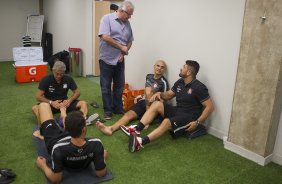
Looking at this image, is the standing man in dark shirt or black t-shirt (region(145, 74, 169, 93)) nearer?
the standing man in dark shirt

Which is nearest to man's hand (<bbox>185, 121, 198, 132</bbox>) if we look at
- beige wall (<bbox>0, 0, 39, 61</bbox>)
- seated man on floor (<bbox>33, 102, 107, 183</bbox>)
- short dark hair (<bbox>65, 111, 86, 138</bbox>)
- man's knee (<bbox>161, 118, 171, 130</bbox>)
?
man's knee (<bbox>161, 118, 171, 130</bbox>)

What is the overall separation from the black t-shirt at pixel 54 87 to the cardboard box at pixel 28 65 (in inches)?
86.9

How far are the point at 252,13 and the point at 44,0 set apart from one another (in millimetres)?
6734

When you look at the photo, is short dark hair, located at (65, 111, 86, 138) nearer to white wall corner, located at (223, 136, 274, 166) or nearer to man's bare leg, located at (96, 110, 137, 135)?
man's bare leg, located at (96, 110, 137, 135)

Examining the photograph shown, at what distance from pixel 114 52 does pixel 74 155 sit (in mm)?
1852

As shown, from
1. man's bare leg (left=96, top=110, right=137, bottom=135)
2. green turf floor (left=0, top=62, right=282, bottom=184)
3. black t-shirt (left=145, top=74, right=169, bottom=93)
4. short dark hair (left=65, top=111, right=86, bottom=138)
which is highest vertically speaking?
short dark hair (left=65, top=111, right=86, bottom=138)

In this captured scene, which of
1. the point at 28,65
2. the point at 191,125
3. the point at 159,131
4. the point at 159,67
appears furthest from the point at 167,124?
the point at 28,65

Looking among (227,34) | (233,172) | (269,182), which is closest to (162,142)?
(233,172)

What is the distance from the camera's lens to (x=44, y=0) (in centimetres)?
783

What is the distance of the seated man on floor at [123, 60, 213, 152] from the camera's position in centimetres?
310

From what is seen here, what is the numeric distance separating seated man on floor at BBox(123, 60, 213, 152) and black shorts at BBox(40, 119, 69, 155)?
80cm

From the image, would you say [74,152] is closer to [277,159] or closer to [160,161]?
[160,161]

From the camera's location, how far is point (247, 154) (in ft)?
9.19

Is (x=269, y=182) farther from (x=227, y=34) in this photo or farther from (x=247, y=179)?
(x=227, y=34)
